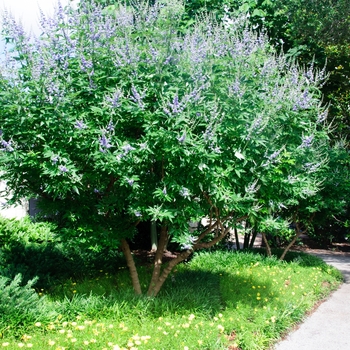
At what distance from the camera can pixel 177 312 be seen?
539 cm

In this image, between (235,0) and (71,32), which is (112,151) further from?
(235,0)

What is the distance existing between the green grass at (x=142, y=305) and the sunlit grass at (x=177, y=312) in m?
0.01

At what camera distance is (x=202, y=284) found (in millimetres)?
6531

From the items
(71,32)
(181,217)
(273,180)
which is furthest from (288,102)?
(71,32)

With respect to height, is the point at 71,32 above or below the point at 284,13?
below

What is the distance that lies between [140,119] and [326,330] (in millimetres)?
3927

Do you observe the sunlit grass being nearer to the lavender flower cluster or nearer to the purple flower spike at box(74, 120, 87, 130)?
the lavender flower cluster

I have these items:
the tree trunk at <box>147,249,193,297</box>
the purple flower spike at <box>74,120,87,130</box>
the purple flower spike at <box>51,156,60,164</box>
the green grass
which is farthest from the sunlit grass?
the purple flower spike at <box>74,120,87,130</box>

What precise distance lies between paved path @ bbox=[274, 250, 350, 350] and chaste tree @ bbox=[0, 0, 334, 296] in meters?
1.84

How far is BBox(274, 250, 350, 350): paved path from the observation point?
17.1 ft

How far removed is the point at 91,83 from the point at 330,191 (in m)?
6.41

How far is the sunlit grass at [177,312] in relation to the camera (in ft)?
14.1

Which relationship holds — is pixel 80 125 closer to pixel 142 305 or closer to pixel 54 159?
pixel 54 159

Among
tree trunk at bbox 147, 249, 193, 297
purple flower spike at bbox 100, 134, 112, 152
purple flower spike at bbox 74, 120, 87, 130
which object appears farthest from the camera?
tree trunk at bbox 147, 249, 193, 297
